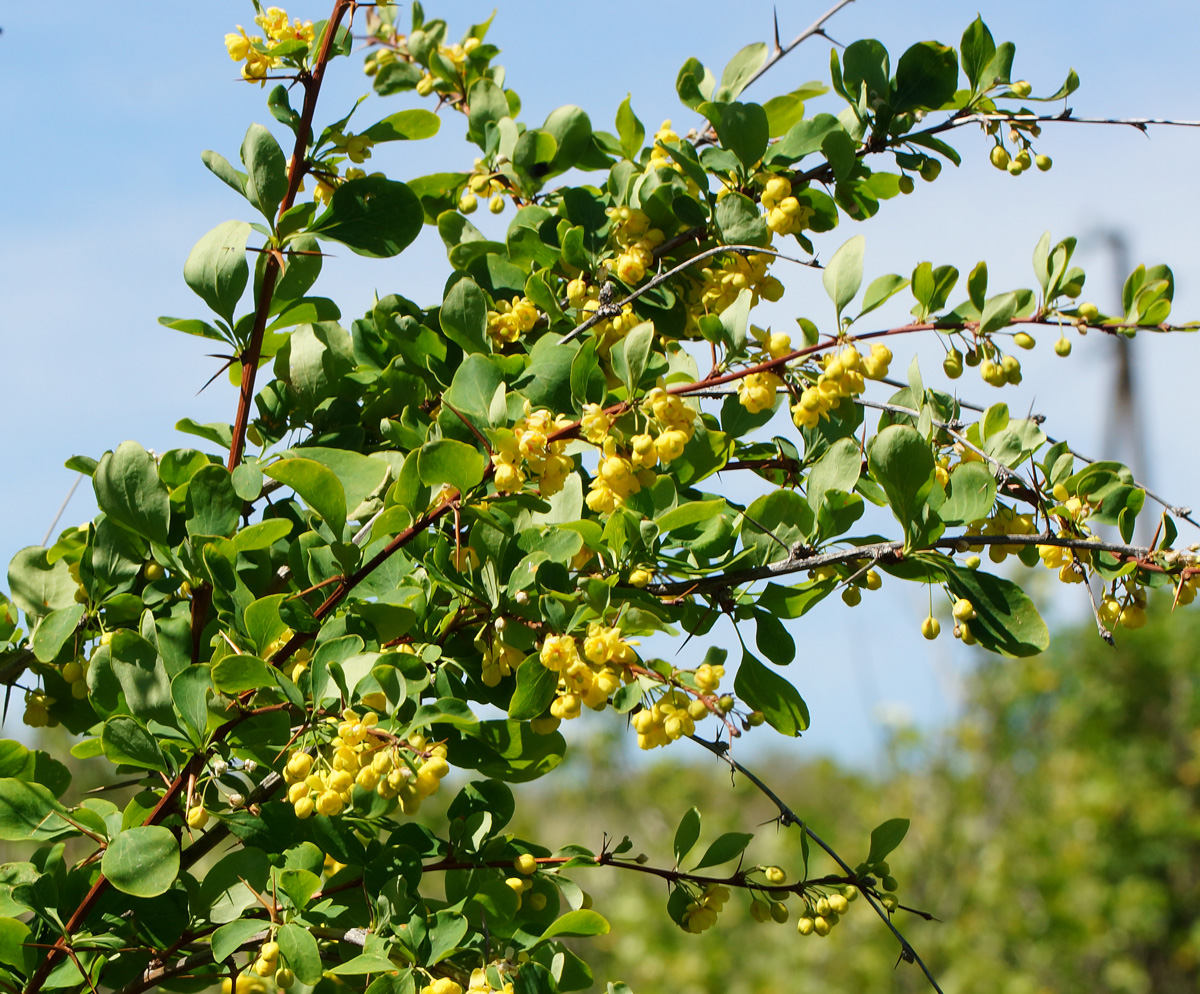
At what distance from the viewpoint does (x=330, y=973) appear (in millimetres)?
1105

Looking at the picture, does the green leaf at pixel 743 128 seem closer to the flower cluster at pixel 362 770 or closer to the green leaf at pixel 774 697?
the green leaf at pixel 774 697

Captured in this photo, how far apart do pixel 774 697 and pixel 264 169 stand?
39.1 inches

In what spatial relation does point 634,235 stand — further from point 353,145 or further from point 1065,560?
point 1065,560

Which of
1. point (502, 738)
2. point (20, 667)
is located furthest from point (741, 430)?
point (20, 667)

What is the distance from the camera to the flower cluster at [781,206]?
1407mm

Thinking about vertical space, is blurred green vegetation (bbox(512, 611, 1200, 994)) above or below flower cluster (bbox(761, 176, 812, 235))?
above

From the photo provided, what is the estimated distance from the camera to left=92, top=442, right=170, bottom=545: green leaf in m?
1.27

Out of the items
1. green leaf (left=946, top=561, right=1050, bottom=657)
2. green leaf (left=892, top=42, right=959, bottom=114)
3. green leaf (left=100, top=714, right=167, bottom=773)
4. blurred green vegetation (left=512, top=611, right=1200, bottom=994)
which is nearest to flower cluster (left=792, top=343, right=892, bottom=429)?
green leaf (left=946, top=561, right=1050, bottom=657)

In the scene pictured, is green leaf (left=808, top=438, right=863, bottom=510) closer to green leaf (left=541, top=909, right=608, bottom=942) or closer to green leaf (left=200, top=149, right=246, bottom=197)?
green leaf (left=541, top=909, right=608, bottom=942)

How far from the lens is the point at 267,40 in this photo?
1.57 meters

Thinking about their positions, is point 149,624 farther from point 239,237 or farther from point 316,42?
point 316,42

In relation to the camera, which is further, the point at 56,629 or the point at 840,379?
the point at 56,629

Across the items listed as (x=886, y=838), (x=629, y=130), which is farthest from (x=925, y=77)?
(x=886, y=838)

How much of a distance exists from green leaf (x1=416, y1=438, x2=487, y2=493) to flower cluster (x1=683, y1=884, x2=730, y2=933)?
684mm
